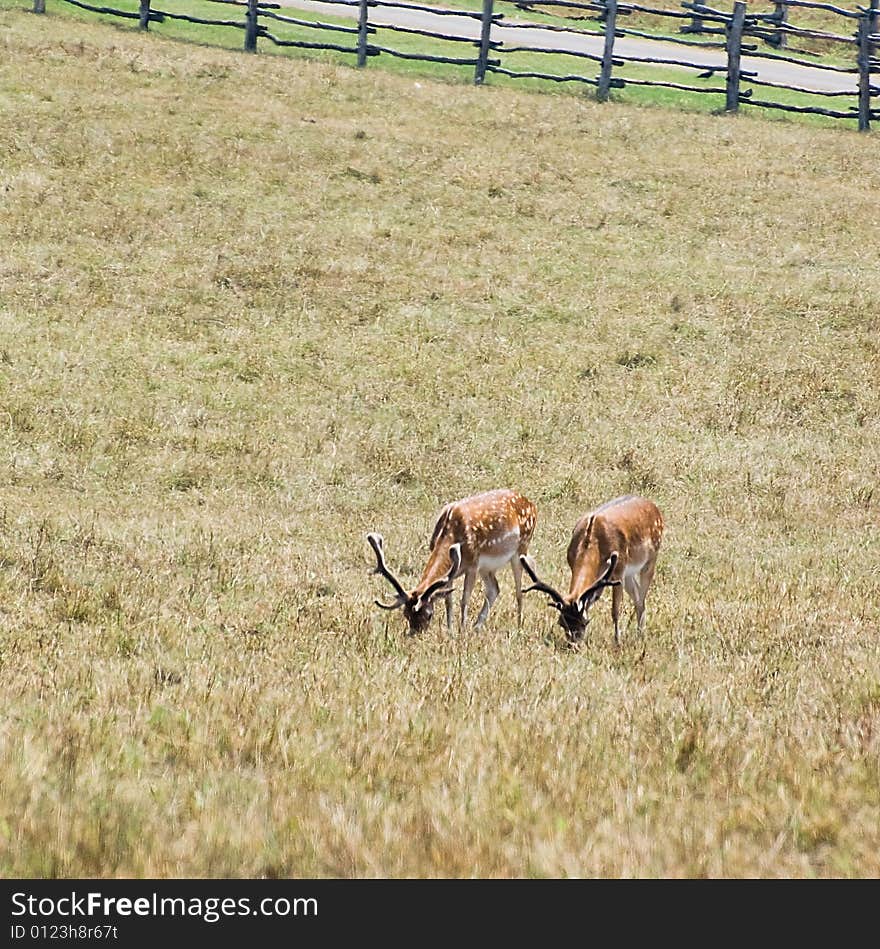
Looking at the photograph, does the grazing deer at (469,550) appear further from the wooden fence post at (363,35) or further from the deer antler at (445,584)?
the wooden fence post at (363,35)

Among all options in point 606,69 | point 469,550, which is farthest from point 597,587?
point 606,69

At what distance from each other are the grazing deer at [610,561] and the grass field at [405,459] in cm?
29

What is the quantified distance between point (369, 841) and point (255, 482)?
11.4 m

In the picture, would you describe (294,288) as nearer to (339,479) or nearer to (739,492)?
(339,479)

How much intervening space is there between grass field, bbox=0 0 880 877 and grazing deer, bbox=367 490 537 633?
338mm

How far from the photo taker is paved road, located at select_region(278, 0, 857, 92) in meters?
40.7

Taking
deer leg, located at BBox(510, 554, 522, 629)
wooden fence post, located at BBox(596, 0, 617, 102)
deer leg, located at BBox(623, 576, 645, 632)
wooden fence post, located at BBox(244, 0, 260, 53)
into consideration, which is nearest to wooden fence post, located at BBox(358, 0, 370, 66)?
wooden fence post, located at BBox(244, 0, 260, 53)

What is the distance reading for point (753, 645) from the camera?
955cm

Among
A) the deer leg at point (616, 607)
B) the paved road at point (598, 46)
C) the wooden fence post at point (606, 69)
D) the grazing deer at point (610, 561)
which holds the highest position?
the paved road at point (598, 46)

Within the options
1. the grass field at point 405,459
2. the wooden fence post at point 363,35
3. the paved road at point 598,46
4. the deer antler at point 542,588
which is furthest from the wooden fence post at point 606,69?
the deer antler at point 542,588

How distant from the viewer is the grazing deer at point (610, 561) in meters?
9.87

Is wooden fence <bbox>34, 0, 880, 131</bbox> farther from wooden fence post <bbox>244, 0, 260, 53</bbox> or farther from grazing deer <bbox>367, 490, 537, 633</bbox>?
grazing deer <bbox>367, 490, 537, 633</bbox>

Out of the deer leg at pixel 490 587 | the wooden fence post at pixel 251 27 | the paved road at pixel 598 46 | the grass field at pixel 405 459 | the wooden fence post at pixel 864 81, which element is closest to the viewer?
the grass field at pixel 405 459

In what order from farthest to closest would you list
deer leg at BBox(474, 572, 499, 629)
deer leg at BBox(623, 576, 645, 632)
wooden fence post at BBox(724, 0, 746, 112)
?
wooden fence post at BBox(724, 0, 746, 112) < deer leg at BBox(474, 572, 499, 629) < deer leg at BBox(623, 576, 645, 632)
